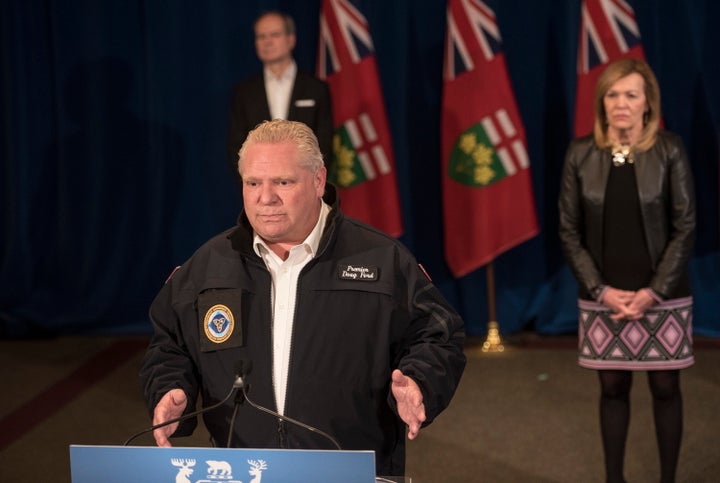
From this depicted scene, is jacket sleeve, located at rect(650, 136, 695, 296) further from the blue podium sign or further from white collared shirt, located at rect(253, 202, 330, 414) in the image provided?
the blue podium sign

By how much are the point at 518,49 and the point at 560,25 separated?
282mm

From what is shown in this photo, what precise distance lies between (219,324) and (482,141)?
12.8ft

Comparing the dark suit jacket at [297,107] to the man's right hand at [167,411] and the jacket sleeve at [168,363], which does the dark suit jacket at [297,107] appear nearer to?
the jacket sleeve at [168,363]

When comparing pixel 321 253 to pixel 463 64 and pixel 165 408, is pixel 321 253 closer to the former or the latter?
pixel 165 408

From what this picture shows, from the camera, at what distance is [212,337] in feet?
7.59

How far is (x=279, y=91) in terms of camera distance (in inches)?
231

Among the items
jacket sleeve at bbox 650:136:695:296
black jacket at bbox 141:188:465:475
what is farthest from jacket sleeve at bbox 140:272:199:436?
jacket sleeve at bbox 650:136:695:296

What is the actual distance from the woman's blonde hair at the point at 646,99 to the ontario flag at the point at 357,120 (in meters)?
2.54

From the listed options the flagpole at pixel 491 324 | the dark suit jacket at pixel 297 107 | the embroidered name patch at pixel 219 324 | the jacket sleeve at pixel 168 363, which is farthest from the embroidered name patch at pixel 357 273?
the flagpole at pixel 491 324

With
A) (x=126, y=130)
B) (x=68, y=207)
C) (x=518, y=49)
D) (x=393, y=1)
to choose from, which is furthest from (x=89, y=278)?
(x=518, y=49)

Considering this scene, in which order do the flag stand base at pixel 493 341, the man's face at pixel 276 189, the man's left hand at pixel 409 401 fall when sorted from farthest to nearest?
the flag stand base at pixel 493 341 < the man's face at pixel 276 189 < the man's left hand at pixel 409 401

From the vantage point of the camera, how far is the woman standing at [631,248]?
3.68 meters

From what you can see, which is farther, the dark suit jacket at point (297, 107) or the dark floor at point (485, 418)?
the dark suit jacket at point (297, 107)

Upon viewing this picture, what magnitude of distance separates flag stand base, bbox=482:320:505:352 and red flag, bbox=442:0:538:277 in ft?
1.18
